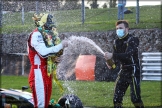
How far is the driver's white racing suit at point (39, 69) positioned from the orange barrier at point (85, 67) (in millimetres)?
8572

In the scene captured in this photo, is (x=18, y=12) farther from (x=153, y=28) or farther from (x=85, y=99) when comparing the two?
(x=85, y=99)

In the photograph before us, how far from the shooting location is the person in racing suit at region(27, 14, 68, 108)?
21.3ft

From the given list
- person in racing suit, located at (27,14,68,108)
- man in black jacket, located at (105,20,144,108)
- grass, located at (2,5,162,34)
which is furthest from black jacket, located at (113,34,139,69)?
grass, located at (2,5,162,34)

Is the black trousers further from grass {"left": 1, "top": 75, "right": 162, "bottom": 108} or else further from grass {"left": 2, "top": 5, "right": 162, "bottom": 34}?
grass {"left": 2, "top": 5, "right": 162, "bottom": 34}

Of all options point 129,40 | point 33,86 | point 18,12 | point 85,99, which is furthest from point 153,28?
point 33,86

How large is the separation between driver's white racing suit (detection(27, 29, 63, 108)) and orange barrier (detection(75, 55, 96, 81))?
8.57 meters

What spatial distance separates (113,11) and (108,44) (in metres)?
2.68

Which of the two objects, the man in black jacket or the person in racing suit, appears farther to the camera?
the man in black jacket

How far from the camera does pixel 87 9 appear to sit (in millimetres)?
19625

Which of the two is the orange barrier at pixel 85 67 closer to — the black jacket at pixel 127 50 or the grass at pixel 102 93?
the grass at pixel 102 93

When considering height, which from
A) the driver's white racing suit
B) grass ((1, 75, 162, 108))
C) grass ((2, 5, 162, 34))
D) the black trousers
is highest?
grass ((2, 5, 162, 34))

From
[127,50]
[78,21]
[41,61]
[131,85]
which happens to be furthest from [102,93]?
[78,21]

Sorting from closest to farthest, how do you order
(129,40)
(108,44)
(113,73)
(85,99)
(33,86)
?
(33,86), (129,40), (85,99), (113,73), (108,44)

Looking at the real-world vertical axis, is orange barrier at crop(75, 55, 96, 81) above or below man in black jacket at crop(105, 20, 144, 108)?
below
